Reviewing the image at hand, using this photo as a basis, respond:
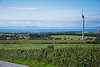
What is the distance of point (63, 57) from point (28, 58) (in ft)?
17.9

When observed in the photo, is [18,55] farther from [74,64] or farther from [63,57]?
[74,64]

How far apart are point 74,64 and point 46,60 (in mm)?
4313

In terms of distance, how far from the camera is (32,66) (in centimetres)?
1956

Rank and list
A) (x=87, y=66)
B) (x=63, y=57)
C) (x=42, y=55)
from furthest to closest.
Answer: (x=42, y=55) → (x=63, y=57) → (x=87, y=66)

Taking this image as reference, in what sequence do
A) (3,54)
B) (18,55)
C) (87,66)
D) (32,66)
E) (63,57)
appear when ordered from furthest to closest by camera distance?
(3,54) < (18,55) < (63,57) < (32,66) < (87,66)

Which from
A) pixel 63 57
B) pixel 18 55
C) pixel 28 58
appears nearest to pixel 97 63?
pixel 63 57

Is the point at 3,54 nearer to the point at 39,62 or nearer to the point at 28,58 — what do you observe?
the point at 28,58

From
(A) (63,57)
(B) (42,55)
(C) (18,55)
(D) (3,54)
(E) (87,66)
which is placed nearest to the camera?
(E) (87,66)

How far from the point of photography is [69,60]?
19703 mm

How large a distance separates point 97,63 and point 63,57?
4.17m

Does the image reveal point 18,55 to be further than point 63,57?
Yes

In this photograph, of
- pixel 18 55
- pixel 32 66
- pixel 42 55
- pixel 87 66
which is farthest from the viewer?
pixel 18 55

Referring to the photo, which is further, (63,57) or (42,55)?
(42,55)

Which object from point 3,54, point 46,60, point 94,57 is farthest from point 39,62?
point 3,54
